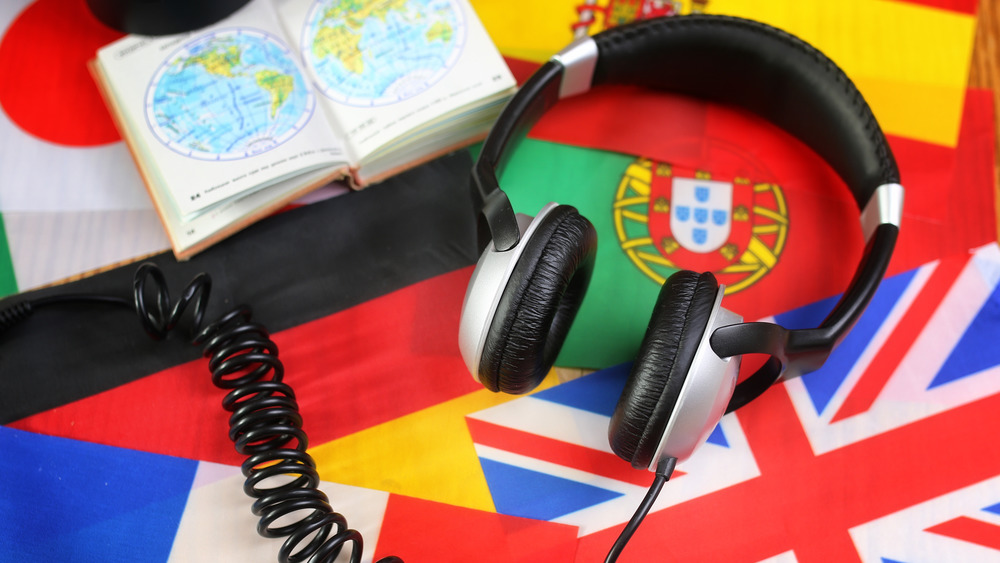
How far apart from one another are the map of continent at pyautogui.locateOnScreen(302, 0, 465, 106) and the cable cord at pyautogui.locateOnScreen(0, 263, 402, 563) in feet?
1.17

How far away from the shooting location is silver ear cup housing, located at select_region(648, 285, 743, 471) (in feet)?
2.26

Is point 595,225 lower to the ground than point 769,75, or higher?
lower

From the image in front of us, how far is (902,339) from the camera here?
94 centimetres

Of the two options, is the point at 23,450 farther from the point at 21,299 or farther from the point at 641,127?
the point at 641,127

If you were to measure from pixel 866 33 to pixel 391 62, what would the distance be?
750 millimetres

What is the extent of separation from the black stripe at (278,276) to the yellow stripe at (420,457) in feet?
0.58

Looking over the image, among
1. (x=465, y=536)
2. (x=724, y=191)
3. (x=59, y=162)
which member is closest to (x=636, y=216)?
(x=724, y=191)

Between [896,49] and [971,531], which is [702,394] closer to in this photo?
[971,531]

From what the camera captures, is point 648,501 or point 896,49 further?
point 896,49

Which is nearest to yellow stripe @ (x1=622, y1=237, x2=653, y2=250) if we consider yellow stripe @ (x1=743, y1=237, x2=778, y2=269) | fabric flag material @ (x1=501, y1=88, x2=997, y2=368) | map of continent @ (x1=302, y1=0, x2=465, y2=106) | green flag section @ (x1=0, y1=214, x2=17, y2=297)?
fabric flag material @ (x1=501, y1=88, x2=997, y2=368)

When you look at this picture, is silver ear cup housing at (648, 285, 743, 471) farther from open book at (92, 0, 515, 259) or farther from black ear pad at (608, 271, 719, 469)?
open book at (92, 0, 515, 259)

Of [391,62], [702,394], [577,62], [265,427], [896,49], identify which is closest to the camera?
[702,394]

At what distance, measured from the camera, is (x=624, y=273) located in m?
0.97

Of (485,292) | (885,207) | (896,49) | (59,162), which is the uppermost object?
(896,49)
